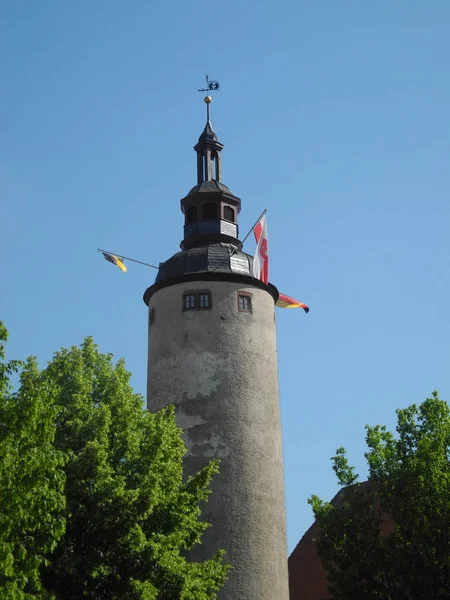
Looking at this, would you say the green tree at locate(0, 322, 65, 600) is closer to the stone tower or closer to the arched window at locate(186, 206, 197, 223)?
the stone tower

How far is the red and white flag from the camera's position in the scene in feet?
104

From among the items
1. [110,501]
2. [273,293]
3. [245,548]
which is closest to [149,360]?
[273,293]

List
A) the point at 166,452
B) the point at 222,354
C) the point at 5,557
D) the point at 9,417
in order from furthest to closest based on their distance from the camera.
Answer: the point at 222,354
the point at 166,452
the point at 9,417
the point at 5,557

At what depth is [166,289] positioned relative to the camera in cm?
3244

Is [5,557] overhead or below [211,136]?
below

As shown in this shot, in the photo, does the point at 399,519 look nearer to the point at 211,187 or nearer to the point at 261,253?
the point at 261,253

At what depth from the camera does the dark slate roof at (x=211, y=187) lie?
34.4m

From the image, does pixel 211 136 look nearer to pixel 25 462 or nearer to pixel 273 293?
pixel 273 293

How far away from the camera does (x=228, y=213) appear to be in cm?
3450

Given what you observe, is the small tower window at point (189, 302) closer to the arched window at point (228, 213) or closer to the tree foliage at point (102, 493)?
the arched window at point (228, 213)

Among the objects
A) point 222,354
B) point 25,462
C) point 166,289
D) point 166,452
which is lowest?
point 25,462

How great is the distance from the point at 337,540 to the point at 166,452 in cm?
669

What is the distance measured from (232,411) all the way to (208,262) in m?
5.54

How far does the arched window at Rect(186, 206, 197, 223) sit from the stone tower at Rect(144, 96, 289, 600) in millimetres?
51
